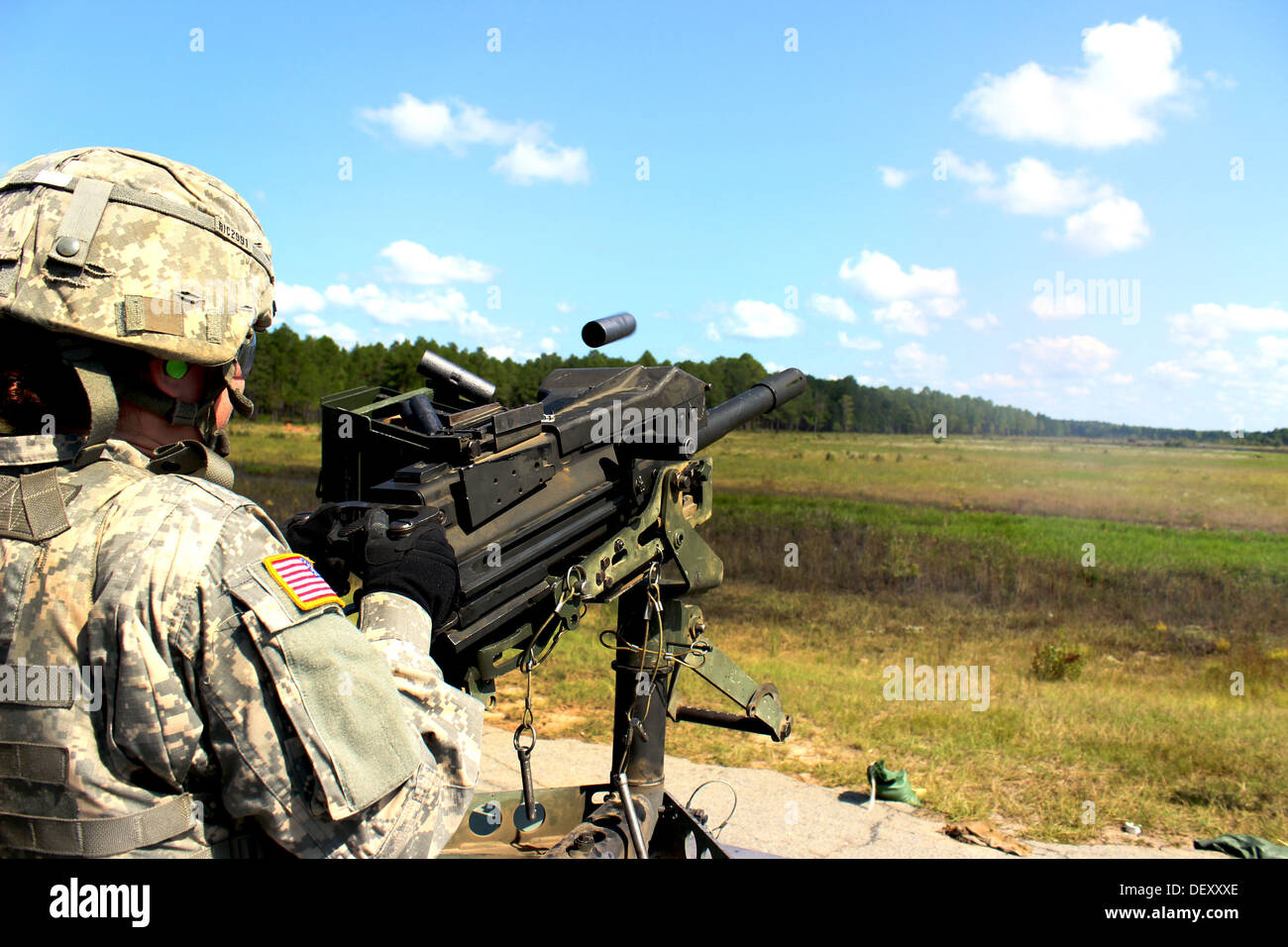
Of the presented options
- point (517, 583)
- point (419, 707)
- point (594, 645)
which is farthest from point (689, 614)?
point (594, 645)

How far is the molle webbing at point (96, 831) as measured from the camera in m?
1.66

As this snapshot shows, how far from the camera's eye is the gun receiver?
10.4 feet

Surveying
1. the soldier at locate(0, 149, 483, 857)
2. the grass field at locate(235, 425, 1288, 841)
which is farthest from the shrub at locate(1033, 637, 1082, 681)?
the soldier at locate(0, 149, 483, 857)

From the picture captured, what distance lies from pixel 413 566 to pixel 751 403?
319 cm

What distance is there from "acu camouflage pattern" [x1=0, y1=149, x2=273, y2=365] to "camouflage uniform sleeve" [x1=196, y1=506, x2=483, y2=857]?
41cm

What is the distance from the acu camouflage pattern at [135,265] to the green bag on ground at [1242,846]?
20.8 feet

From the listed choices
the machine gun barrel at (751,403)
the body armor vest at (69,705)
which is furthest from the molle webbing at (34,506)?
the machine gun barrel at (751,403)

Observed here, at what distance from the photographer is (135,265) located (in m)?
1.84

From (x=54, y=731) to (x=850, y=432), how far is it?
3021 inches

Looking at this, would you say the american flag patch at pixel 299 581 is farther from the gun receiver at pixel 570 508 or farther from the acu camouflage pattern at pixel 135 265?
the gun receiver at pixel 570 508

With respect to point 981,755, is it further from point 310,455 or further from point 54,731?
point 310,455

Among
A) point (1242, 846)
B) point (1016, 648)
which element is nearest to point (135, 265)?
point (1242, 846)
